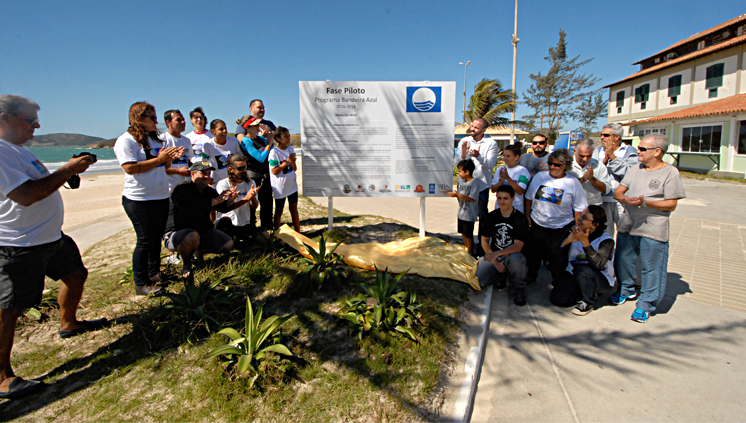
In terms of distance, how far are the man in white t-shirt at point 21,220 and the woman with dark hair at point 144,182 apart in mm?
806

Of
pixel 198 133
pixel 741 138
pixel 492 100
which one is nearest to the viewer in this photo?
pixel 198 133

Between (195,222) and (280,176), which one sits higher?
(280,176)

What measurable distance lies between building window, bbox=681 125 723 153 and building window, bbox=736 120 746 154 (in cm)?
134

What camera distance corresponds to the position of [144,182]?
363 centimetres

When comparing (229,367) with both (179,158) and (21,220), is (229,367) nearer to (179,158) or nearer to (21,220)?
(21,220)

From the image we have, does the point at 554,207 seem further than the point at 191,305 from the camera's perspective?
Yes

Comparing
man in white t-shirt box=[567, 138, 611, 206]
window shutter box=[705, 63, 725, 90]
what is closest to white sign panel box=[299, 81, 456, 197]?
man in white t-shirt box=[567, 138, 611, 206]

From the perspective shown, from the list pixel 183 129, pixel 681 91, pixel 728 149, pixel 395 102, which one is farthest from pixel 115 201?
pixel 681 91

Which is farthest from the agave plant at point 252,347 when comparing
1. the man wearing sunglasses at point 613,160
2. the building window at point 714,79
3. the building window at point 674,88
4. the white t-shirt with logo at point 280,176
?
the building window at point 674,88

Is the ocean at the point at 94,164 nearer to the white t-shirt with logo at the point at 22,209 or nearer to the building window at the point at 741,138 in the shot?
the white t-shirt with logo at the point at 22,209

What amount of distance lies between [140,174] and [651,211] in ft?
17.3

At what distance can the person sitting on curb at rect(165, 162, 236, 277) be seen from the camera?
4.11 m

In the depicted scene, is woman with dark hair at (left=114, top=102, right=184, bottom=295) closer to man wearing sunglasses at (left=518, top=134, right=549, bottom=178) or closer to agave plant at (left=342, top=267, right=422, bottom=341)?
agave plant at (left=342, top=267, right=422, bottom=341)

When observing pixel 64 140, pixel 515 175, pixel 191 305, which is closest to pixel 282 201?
pixel 191 305
